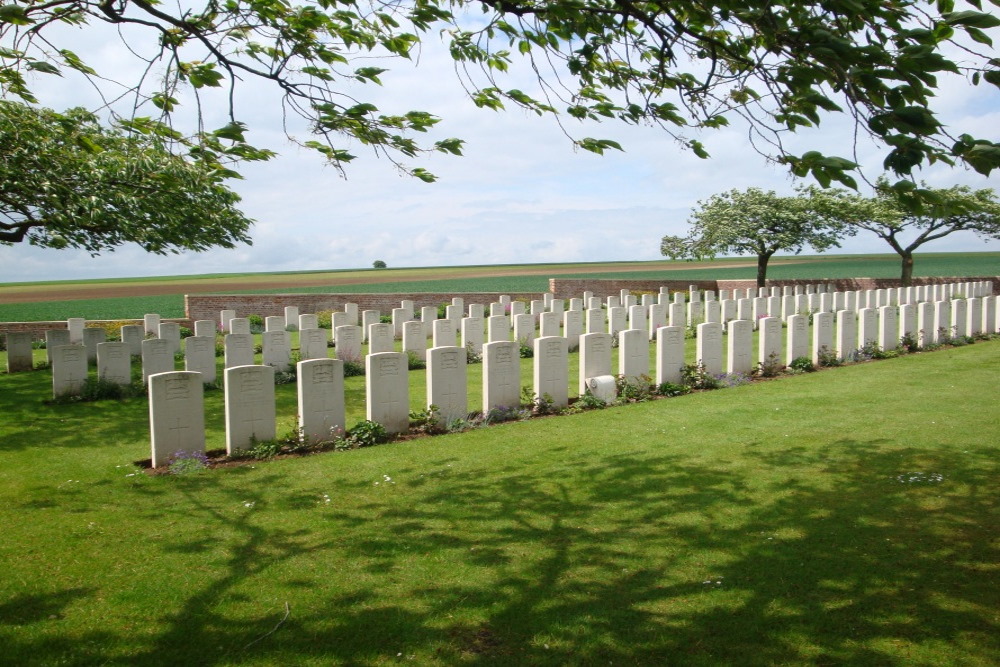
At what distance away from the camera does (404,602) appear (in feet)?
12.9

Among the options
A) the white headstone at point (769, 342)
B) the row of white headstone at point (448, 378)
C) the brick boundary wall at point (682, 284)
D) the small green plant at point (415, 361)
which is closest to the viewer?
the row of white headstone at point (448, 378)

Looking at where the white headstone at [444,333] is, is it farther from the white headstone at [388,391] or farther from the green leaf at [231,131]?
the green leaf at [231,131]

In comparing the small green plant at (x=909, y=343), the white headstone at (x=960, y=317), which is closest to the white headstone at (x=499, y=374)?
the small green plant at (x=909, y=343)

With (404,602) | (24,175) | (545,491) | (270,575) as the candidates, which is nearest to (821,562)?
(545,491)

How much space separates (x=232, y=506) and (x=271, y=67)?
364 cm

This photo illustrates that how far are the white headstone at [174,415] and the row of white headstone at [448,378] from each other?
0.01 meters

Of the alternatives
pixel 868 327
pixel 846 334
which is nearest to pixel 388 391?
pixel 846 334

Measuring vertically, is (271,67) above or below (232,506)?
above

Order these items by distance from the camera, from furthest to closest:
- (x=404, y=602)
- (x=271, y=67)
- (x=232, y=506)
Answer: (x=232, y=506) < (x=271, y=67) < (x=404, y=602)

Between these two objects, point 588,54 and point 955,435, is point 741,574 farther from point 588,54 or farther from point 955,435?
point 955,435

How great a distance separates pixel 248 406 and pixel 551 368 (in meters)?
4.22

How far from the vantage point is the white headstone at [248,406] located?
24.5 feet

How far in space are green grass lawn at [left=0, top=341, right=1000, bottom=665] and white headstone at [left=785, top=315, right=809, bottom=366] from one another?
482cm

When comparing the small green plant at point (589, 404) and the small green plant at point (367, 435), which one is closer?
the small green plant at point (367, 435)
